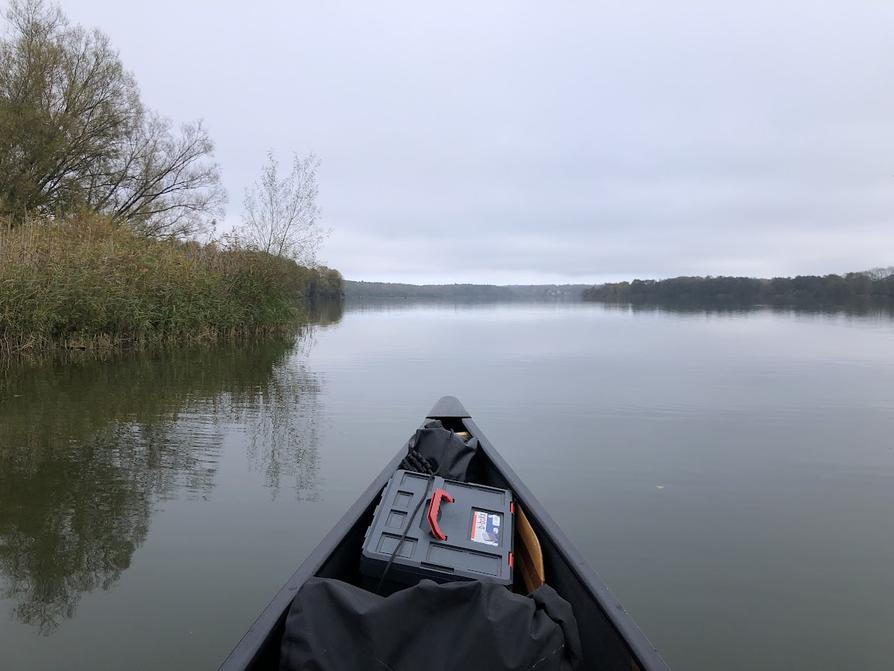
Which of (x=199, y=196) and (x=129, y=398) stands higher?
(x=199, y=196)

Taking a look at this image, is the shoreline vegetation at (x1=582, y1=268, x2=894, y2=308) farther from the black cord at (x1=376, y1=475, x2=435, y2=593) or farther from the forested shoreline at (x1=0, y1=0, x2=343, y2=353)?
the black cord at (x1=376, y1=475, x2=435, y2=593)

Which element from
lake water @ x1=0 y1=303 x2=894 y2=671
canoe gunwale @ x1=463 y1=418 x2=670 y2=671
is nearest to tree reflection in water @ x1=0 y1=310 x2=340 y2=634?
lake water @ x1=0 y1=303 x2=894 y2=671

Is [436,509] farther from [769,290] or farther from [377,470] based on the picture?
[769,290]

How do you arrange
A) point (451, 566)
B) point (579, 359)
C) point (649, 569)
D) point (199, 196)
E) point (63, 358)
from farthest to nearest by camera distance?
point (199, 196)
point (579, 359)
point (63, 358)
point (649, 569)
point (451, 566)

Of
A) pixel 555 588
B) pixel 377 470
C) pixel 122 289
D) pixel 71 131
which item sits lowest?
pixel 377 470

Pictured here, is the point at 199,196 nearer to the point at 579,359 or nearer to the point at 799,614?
the point at 579,359

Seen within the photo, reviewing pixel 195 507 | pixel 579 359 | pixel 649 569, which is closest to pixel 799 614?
pixel 649 569

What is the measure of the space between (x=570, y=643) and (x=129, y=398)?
25.5 feet

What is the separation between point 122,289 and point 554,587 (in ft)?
40.3

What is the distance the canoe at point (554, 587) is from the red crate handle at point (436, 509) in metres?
0.37

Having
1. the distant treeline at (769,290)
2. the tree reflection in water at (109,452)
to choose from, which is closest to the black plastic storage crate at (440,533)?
the tree reflection in water at (109,452)

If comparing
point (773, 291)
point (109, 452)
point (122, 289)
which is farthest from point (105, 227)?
point (773, 291)

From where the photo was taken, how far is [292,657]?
1.77 metres

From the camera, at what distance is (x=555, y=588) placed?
98.7 inches
